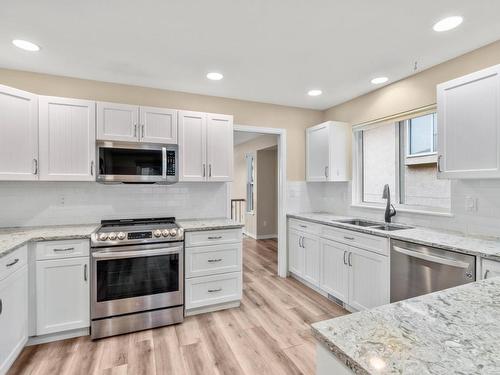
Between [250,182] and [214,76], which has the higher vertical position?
[214,76]

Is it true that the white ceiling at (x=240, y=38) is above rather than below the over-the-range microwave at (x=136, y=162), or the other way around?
above

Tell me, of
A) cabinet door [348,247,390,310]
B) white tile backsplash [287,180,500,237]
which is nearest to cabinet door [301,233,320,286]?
cabinet door [348,247,390,310]

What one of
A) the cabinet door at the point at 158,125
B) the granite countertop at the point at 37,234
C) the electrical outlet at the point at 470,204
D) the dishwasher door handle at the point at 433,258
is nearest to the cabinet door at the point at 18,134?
the granite countertop at the point at 37,234

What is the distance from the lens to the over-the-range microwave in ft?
8.97

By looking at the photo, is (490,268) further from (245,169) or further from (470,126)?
(245,169)

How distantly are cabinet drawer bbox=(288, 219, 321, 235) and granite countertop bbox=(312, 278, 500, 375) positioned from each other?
2349mm

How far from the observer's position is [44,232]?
2.49m

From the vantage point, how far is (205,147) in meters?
3.18

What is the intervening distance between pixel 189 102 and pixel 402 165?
2743mm

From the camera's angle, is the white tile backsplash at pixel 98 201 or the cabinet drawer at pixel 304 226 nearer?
the white tile backsplash at pixel 98 201

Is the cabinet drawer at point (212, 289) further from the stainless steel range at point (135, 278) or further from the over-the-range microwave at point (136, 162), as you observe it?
the over-the-range microwave at point (136, 162)

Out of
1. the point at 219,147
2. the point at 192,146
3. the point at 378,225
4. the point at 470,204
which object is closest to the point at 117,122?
the point at 192,146

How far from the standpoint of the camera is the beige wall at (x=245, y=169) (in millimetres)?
6292

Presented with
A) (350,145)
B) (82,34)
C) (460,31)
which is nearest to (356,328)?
(460,31)
